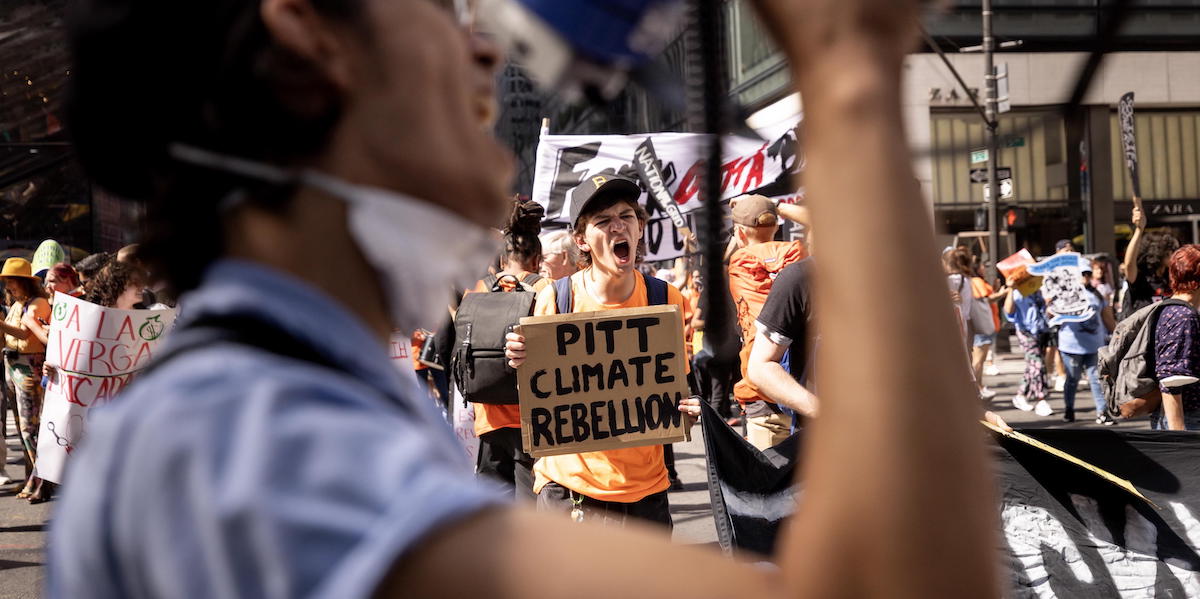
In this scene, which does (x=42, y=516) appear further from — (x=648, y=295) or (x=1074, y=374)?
(x=1074, y=374)

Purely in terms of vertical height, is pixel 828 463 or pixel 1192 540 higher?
pixel 828 463

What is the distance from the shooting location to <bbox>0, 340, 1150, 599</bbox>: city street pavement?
6270mm

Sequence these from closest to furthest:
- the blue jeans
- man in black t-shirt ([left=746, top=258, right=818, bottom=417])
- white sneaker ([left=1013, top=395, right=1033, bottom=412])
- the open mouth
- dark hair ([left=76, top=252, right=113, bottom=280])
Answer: man in black t-shirt ([left=746, top=258, right=818, bottom=417]) < the open mouth < dark hair ([left=76, top=252, right=113, bottom=280]) < the blue jeans < white sneaker ([left=1013, top=395, right=1033, bottom=412])

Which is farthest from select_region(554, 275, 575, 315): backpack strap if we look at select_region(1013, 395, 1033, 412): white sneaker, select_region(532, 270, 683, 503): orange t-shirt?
select_region(1013, 395, 1033, 412): white sneaker

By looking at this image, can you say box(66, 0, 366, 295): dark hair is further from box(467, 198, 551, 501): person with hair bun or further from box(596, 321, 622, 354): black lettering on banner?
box(467, 198, 551, 501): person with hair bun

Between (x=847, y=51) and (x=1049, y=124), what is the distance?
0.17m

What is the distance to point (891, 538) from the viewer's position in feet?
2.13

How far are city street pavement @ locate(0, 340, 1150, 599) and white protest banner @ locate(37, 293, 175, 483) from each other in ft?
2.40

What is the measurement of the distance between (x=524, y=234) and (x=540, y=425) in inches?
68.6

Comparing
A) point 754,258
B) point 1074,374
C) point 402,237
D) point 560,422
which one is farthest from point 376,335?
point 1074,374

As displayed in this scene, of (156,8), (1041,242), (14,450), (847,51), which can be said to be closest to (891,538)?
(847,51)

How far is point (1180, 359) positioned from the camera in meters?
6.33

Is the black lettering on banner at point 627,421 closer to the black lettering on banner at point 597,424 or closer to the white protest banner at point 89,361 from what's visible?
the black lettering on banner at point 597,424

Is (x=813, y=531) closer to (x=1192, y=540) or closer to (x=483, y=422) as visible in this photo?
(x=1192, y=540)
